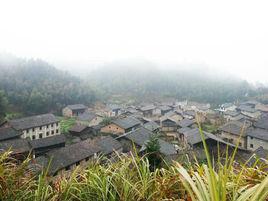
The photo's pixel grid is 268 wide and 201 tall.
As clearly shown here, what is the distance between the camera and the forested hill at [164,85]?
83056 millimetres

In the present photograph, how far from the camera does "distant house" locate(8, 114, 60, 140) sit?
32838 mm

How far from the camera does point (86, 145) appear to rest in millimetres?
23609

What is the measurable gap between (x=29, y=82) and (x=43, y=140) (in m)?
38.7

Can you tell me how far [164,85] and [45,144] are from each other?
73.6 m

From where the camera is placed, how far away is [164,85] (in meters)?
96.6

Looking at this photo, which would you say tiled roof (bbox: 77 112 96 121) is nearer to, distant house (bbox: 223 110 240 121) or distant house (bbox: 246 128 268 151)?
distant house (bbox: 223 110 240 121)

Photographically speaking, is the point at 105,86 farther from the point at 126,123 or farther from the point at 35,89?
the point at 126,123

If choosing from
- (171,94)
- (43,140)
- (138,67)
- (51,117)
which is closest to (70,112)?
(51,117)

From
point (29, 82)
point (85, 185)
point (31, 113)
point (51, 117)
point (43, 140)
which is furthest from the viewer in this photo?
point (29, 82)

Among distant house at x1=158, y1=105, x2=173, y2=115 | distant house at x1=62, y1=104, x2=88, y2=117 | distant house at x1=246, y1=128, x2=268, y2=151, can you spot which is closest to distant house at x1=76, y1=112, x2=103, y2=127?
distant house at x1=62, y1=104, x2=88, y2=117

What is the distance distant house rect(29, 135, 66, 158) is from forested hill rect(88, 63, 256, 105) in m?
52.3

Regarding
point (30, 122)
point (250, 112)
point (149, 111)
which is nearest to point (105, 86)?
point (149, 111)

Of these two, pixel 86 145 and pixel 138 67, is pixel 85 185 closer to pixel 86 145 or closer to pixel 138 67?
pixel 86 145

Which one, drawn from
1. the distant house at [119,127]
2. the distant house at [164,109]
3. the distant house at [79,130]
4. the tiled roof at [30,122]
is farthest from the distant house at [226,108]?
the tiled roof at [30,122]
